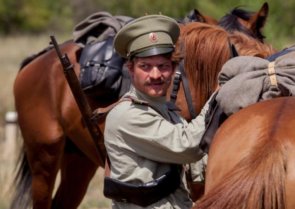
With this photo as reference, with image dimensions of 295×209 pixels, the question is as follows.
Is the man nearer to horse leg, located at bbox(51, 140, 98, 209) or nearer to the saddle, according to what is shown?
the saddle

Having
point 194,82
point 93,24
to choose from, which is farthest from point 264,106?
point 93,24

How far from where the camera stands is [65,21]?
44.7 meters

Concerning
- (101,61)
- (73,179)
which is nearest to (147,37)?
(101,61)

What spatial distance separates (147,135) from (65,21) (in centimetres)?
4127

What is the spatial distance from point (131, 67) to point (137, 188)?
573mm

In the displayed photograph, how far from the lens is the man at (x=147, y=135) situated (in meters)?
3.88

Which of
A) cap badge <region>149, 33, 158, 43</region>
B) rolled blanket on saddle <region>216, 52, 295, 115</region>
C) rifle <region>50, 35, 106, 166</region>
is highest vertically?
cap badge <region>149, 33, 158, 43</region>

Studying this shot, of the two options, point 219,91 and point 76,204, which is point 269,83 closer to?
point 219,91

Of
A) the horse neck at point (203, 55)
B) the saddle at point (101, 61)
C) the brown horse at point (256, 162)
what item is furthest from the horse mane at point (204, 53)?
the brown horse at point (256, 162)

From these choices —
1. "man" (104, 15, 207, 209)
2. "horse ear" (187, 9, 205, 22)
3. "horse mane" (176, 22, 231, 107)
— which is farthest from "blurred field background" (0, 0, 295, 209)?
"man" (104, 15, 207, 209)

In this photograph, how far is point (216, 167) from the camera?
3393mm

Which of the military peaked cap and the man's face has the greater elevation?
the military peaked cap

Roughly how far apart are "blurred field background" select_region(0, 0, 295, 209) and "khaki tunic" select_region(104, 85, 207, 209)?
3.66 metres

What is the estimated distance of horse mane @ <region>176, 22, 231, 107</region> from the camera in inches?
212
